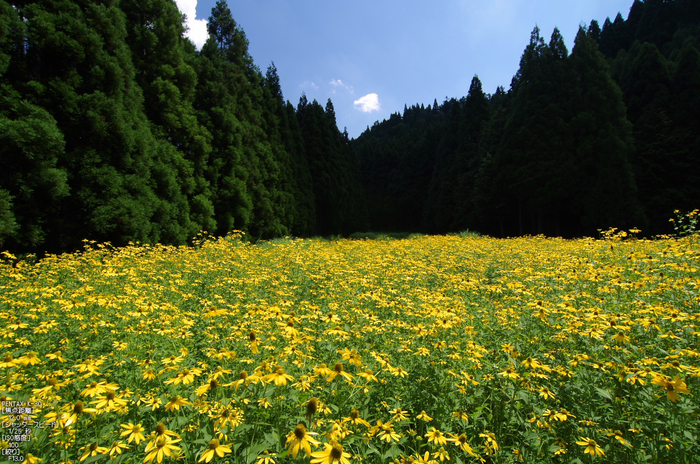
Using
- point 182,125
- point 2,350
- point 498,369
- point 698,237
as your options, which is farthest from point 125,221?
point 698,237

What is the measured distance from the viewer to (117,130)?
813cm

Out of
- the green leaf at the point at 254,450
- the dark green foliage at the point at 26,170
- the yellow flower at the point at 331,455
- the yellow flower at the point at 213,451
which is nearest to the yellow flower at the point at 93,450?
the yellow flower at the point at 213,451

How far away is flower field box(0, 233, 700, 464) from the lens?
5.29ft

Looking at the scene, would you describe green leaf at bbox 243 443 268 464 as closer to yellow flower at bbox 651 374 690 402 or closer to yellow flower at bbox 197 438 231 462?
yellow flower at bbox 197 438 231 462

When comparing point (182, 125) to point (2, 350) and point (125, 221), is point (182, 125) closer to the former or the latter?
point (125, 221)

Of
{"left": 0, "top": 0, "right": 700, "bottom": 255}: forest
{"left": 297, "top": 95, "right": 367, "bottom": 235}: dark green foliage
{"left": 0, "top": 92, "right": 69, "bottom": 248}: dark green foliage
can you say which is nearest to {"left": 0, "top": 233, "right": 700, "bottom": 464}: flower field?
{"left": 0, "top": 92, "right": 69, "bottom": 248}: dark green foliage

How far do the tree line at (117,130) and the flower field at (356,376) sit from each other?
9.88 ft

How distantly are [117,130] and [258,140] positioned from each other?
9571 mm

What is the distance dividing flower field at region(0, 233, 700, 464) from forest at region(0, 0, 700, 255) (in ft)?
11.2

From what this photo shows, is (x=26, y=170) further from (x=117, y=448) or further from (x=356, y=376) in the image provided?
(x=356, y=376)

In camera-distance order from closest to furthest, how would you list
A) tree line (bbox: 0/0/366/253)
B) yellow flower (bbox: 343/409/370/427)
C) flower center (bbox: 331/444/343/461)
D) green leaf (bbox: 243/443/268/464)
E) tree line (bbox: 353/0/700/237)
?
flower center (bbox: 331/444/343/461), green leaf (bbox: 243/443/268/464), yellow flower (bbox: 343/409/370/427), tree line (bbox: 0/0/366/253), tree line (bbox: 353/0/700/237)

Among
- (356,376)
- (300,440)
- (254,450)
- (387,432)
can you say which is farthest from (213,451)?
(356,376)

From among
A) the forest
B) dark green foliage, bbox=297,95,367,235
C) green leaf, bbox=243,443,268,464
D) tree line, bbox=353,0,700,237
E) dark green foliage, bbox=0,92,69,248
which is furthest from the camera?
dark green foliage, bbox=297,95,367,235

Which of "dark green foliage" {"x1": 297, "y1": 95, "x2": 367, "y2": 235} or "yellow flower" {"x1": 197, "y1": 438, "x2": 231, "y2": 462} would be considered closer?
"yellow flower" {"x1": 197, "y1": 438, "x2": 231, "y2": 462}
